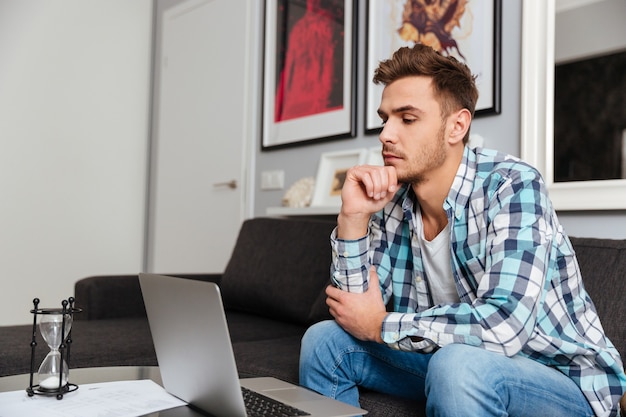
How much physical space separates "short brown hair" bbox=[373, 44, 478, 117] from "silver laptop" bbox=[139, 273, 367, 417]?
0.75m

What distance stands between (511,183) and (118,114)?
3455mm

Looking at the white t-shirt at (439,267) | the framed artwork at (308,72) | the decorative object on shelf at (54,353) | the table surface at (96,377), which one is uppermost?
the framed artwork at (308,72)

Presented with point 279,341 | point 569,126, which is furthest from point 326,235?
point 569,126

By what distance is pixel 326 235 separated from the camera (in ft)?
8.32

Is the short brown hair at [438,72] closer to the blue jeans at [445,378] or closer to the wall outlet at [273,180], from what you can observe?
the blue jeans at [445,378]

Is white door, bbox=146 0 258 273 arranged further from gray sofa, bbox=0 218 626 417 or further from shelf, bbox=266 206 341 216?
gray sofa, bbox=0 218 626 417

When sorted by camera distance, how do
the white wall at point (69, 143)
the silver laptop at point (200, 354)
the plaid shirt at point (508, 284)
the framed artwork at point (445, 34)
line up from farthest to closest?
the white wall at point (69, 143)
the framed artwork at point (445, 34)
the plaid shirt at point (508, 284)
the silver laptop at point (200, 354)

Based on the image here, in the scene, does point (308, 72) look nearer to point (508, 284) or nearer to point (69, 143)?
point (69, 143)

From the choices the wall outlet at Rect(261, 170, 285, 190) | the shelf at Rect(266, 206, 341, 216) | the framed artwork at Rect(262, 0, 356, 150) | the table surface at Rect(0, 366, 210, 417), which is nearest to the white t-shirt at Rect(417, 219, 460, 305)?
the table surface at Rect(0, 366, 210, 417)

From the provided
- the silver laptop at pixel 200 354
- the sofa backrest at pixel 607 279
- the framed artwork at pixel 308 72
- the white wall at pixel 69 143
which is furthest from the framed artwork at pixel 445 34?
the white wall at pixel 69 143

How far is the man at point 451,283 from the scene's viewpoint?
4.01 ft

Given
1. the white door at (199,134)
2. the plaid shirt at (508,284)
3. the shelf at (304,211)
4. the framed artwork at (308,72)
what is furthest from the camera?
the white door at (199,134)

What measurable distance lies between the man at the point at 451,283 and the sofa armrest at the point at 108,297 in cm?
142

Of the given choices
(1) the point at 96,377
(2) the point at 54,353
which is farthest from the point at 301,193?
(2) the point at 54,353
